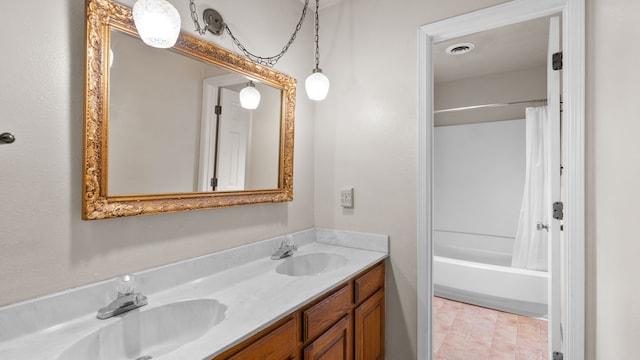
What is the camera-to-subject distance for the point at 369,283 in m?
1.69

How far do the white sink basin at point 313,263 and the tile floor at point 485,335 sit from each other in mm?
1069

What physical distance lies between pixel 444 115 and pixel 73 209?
12.4 feet

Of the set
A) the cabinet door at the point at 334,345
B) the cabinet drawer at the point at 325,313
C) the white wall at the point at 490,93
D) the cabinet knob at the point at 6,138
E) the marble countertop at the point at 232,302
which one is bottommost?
the cabinet door at the point at 334,345

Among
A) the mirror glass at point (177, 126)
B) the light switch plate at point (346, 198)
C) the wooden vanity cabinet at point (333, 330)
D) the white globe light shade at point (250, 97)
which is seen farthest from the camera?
the light switch plate at point (346, 198)

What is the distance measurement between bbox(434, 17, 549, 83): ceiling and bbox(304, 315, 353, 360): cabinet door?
231 centimetres

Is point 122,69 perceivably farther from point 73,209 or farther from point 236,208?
point 236,208

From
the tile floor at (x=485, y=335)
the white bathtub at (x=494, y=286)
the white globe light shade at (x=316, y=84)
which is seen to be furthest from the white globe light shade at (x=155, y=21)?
the white bathtub at (x=494, y=286)

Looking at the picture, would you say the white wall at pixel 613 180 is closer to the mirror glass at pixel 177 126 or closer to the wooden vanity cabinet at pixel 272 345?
the wooden vanity cabinet at pixel 272 345

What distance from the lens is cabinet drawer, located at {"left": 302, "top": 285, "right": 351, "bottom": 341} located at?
3.95 feet

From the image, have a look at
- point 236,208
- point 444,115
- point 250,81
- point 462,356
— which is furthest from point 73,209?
point 444,115

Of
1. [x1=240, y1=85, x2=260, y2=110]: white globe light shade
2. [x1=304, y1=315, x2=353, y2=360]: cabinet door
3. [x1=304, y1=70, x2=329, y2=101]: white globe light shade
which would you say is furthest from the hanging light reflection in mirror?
[x1=304, y1=315, x2=353, y2=360]: cabinet door

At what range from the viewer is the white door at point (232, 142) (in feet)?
4.97

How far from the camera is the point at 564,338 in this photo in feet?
4.81

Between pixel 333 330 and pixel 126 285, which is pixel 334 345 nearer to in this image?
pixel 333 330
